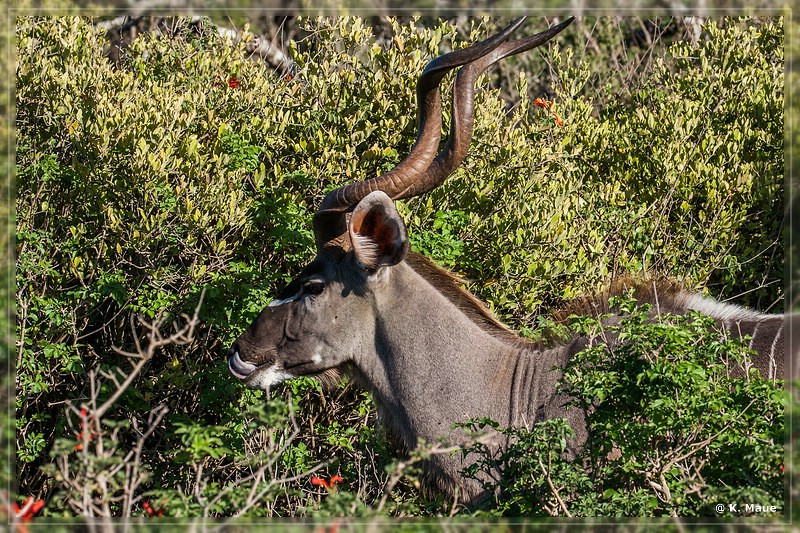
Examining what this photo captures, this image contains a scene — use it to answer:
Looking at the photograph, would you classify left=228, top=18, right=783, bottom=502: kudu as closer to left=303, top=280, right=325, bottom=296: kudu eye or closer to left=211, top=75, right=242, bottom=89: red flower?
left=303, top=280, right=325, bottom=296: kudu eye

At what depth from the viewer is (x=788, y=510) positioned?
301 cm

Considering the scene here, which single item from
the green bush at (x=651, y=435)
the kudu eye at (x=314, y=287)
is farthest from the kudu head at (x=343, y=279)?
the green bush at (x=651, y=435)

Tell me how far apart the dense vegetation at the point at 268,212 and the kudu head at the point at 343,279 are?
31 cm

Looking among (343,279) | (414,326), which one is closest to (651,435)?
(414,326)

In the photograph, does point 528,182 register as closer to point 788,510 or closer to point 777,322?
point 777,322

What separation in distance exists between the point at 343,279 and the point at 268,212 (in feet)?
3.71

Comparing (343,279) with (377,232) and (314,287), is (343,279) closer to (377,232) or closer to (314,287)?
(314,287)

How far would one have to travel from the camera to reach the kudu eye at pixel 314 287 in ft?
15.5

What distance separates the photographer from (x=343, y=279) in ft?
15.5

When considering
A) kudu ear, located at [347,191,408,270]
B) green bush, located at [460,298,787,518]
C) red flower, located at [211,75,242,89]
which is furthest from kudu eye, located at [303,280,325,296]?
red flower, located at [211,75,242,89]

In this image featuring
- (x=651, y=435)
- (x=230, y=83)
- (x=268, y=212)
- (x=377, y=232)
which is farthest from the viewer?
(x=230, y=83)

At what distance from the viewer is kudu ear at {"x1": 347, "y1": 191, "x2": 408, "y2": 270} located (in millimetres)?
4426

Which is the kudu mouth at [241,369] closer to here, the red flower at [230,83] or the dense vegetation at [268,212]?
the dense vegetation at [268,212]

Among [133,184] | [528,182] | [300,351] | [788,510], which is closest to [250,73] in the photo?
[133,184]
